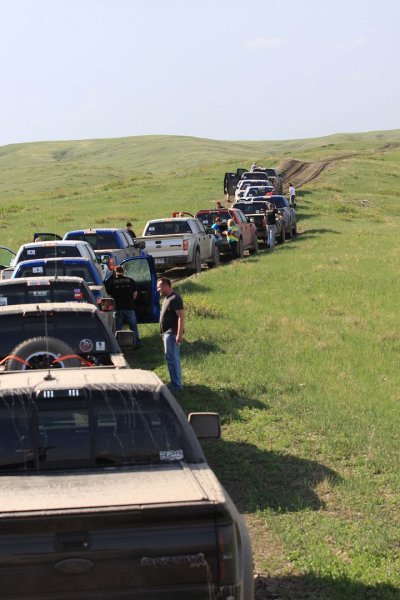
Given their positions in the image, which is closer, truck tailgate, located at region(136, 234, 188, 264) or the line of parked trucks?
the line of parked trucks

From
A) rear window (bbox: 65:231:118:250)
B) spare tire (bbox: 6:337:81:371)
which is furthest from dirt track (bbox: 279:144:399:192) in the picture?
spare tire (bbox: 6:337:81:371)

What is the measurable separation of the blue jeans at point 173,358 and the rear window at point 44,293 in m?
1.13

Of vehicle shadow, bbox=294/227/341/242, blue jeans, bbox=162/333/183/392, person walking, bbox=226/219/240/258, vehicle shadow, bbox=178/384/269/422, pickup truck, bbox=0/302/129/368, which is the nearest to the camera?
pickup truck, bbox=0/302/129/368

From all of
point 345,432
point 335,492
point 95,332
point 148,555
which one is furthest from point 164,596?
point 345,432

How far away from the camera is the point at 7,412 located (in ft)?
19.5

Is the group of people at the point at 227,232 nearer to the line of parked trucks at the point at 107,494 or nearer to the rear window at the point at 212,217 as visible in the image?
the rear window at the point at 212,217

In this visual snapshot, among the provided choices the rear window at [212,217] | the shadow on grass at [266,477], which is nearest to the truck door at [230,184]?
the rear window at [212,217]

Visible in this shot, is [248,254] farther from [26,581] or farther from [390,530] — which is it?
[26,581]

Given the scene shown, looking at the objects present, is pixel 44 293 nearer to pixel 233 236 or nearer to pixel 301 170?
pixel 233 236

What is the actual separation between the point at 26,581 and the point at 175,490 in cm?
88

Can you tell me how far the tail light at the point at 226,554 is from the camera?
190 inches

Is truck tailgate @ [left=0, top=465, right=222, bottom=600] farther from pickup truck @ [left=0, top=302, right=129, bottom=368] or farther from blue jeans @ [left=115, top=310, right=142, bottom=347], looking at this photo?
blue jeans @ [left=115, top=310, right=142, bottom=347]

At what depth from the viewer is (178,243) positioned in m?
27.4

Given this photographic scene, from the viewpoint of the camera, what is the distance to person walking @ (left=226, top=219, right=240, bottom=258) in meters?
32.6
